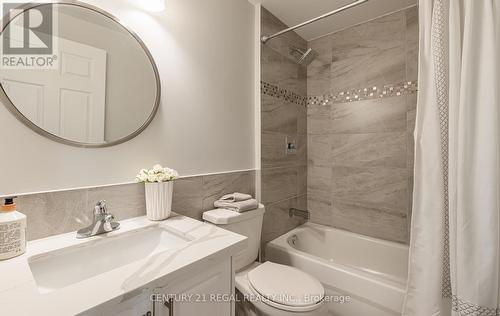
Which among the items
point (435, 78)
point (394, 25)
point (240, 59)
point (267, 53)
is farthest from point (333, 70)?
point (435, 78)

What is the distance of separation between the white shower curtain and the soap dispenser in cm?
149

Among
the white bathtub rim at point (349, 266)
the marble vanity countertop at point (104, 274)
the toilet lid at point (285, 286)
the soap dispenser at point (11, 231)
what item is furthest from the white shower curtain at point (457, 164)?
the soap dispenser at point (11, 231)

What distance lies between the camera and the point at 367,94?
1.96 meters

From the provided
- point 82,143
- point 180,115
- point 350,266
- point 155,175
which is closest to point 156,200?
point 155,175

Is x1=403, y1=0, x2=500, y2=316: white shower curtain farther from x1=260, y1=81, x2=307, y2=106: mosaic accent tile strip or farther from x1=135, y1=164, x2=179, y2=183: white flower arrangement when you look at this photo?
x1=135, y1=164, x2=179, y2=183: white flower arrangement

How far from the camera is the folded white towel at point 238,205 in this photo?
1326mm

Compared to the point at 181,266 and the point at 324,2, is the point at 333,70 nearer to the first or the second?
the point at 324,2

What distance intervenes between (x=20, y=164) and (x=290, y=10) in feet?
6.58

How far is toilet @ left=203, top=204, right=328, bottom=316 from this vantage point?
105cm

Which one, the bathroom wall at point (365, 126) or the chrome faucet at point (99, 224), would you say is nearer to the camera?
the chrome faucet at point (99, 224)

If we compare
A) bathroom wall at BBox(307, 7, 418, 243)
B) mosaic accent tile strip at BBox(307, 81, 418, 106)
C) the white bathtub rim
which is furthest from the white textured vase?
mosaic accent tile strip at BBox(307, 81, 418, 106)

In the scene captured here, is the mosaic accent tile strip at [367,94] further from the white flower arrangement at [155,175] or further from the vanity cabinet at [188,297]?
the vanity cabinet at [188,297]

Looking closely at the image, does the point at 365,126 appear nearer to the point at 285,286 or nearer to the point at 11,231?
the point at 285,286

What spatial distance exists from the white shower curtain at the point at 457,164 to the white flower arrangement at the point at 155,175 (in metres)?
1.15
